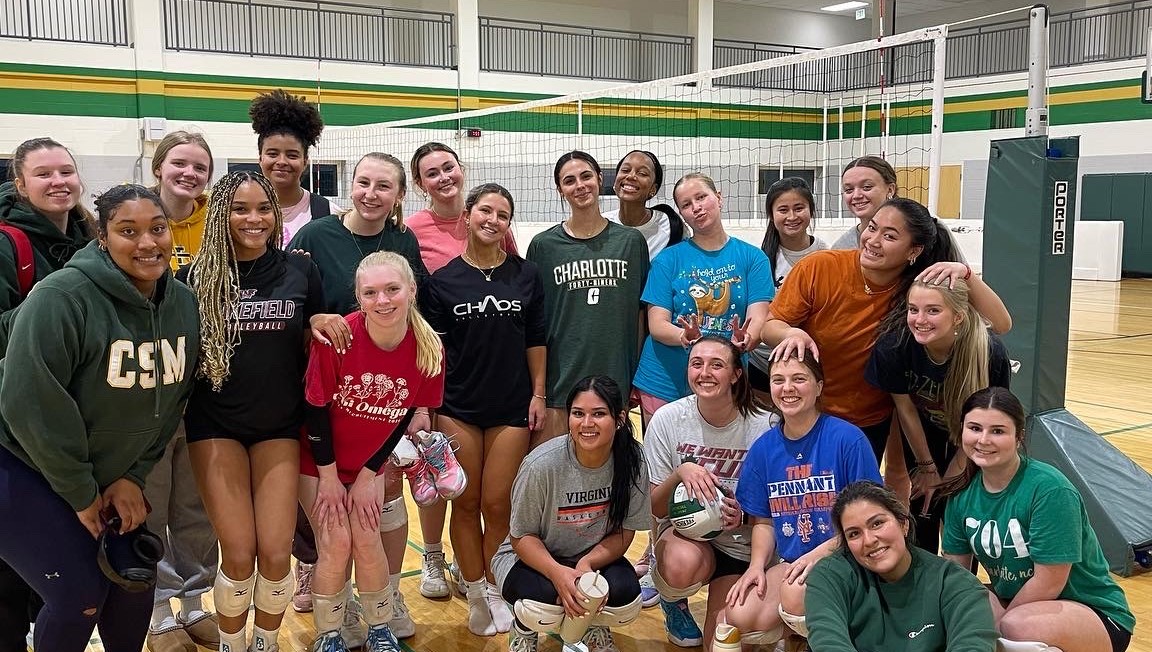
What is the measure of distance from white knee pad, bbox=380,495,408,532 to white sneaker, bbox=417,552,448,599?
51 centimetres

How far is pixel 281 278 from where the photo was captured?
2.99m

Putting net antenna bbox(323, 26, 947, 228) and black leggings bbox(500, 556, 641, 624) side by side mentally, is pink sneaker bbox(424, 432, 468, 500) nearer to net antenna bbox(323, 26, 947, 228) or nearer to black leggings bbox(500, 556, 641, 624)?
black leggings bbox(500, 556, 641, 624)

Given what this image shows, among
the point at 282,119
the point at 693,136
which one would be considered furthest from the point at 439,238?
the point at 693,136

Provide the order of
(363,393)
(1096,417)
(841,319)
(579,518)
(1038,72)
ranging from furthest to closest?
(1096,417), (1038,72), (841,319), (579,518), (363,393)

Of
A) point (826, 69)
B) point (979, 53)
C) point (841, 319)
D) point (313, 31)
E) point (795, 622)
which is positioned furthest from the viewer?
point (826, 69)

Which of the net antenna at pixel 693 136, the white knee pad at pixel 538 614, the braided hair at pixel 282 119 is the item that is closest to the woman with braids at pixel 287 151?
the braided hair at pixel 282 119

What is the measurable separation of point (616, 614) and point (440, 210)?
184 centimetres

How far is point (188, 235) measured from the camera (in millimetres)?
3422

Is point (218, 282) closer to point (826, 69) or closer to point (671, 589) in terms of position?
point (671, 589)

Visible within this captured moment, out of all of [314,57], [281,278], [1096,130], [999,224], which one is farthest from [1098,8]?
[281,278]

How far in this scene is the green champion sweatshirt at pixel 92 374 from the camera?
7.79 ft

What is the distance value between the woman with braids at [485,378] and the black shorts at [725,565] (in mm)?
817

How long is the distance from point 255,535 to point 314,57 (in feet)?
50.4

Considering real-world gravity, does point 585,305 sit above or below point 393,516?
above
